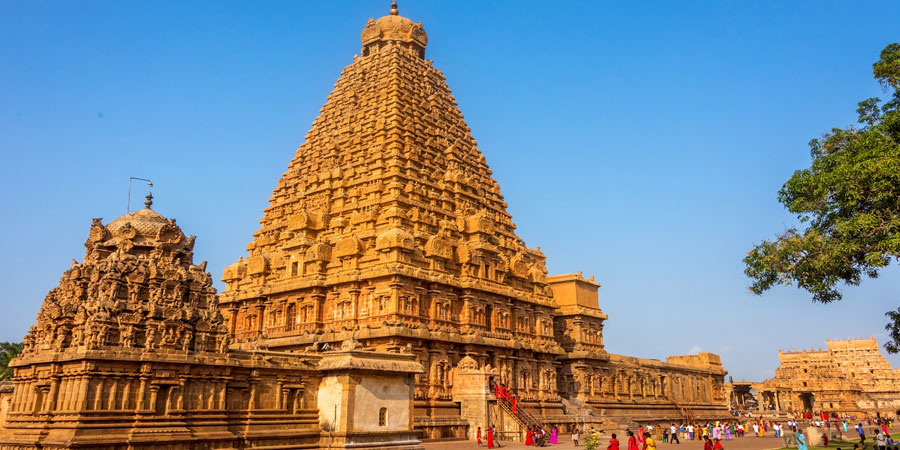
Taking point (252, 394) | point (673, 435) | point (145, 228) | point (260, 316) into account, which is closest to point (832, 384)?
point (673, 435)

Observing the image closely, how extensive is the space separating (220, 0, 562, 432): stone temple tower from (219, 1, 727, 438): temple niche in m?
0.10

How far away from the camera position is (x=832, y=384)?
85688 millimetres

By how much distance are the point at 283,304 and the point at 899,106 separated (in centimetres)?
3182

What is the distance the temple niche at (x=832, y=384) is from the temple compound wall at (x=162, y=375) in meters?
67.4

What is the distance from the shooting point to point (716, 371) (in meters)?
64.7

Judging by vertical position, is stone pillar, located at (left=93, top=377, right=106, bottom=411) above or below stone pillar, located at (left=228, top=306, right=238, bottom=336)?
below

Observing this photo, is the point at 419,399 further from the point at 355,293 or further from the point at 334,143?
the point at 334,143

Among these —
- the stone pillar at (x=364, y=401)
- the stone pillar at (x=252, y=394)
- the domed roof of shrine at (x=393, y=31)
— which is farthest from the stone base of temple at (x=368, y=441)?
the domed roof of shrine at (x=393, y=31)

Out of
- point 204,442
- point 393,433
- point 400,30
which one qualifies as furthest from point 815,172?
point 400,30

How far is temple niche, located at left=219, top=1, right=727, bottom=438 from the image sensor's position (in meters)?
37.0

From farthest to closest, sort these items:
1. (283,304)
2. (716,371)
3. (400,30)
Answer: (716,371) < (400,30) < (283,304)

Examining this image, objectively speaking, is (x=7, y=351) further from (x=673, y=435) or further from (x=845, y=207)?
(x=845, y=207)

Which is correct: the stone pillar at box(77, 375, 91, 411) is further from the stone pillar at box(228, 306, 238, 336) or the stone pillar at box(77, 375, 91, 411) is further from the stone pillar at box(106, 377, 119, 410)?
the stone pillar at box(228, 306, 238, 336)

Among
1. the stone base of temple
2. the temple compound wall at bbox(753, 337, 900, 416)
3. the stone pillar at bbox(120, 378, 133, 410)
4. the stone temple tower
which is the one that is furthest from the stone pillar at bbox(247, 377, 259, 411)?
the temple compound wall at bbox(753, 337, 900, 416)
